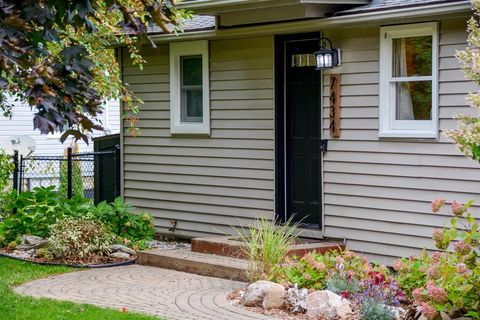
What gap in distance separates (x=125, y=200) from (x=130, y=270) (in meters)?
3.87

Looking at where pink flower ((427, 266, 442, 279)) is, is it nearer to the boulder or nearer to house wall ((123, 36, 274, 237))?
the boulder

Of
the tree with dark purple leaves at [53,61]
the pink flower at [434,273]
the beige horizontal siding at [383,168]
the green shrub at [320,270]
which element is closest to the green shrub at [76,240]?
the beige horizontal siding at [383,168]

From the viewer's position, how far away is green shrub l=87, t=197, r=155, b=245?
12.2 meters

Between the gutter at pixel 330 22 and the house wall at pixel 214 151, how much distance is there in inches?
9.9

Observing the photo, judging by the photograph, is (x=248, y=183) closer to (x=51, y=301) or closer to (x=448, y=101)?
(x=448, y=101)

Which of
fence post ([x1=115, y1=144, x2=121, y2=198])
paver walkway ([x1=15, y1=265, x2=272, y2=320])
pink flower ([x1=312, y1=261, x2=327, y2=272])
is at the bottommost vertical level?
paver walkway ([x1=15, y1=265, x2=272, y2=320])

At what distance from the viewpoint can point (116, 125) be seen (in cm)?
2673

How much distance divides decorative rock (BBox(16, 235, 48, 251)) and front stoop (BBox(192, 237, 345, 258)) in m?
2.11

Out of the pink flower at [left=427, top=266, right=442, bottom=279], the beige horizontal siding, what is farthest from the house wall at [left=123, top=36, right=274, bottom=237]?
the pink flower at [left=427, top=266, right=442, bottom=279]

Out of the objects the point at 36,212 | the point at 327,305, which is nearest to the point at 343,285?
the point at 327,305

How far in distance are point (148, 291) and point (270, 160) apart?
3.40 m

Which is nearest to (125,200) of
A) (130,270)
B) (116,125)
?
(130,270)

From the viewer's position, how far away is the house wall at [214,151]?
1210cm

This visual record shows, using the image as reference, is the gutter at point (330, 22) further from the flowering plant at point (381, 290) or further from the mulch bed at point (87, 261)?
the mulch bed at point (87, 261)
